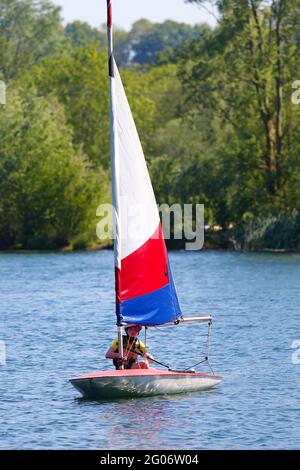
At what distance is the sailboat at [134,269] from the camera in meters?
25.2

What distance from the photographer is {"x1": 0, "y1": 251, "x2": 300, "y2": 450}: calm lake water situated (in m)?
23.0

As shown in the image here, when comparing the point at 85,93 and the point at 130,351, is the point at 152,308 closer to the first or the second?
the point at 130,351

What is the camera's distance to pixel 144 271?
2664 centimetres

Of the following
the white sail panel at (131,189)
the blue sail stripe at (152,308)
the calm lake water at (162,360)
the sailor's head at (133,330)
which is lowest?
the calm lake water at (162,360)

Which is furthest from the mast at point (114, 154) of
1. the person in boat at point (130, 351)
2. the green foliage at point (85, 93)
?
the green foliage at point (85, 93)

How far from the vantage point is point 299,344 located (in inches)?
1385

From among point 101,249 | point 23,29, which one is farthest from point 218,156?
point 23,29

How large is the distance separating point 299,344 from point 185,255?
39109 millimetres

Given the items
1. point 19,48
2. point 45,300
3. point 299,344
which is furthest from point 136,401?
point 19,48

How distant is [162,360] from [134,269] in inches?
264

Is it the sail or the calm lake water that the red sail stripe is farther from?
the calm lake water

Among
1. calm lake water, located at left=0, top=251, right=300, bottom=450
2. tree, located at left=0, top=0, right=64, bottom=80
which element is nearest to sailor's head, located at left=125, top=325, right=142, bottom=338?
calm lake water, located at left=0, top=251, right=300, bottom=450

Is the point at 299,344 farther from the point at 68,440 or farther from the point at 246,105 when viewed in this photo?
the point at 246,105

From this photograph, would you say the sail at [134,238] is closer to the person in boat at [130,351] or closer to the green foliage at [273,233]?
the person in boat at [130,351]
